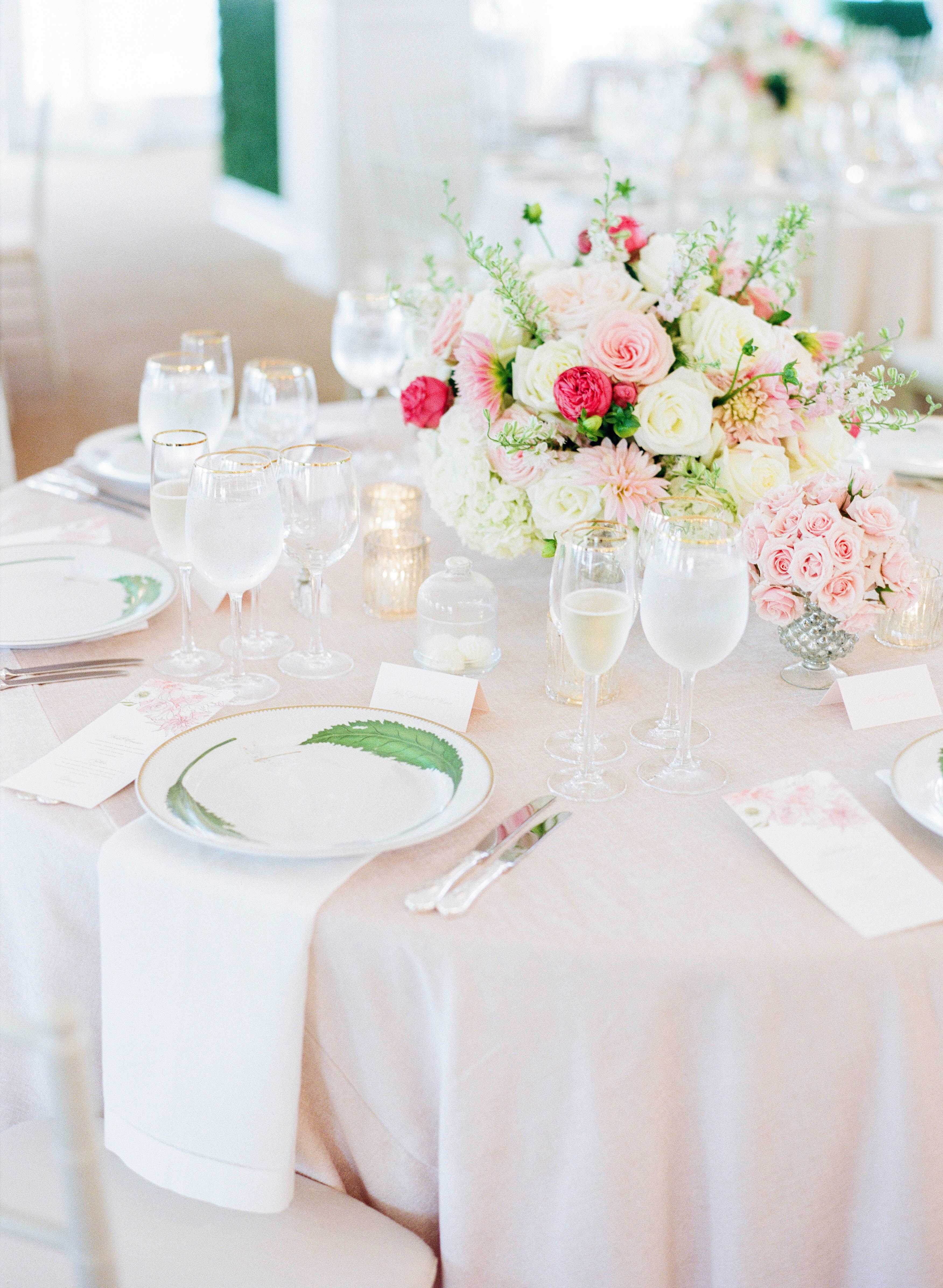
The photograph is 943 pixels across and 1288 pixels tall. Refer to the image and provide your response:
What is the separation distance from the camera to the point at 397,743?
113cm

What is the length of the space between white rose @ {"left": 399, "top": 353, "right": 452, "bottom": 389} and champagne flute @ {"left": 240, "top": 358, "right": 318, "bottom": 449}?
22cm

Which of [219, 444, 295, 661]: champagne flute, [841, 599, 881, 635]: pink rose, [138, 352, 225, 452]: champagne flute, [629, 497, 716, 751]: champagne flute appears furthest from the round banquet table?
[138, 352, 225, 452]: champagne flute

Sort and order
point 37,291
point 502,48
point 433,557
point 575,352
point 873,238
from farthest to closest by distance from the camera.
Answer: point 502,48
point 37,291
point 873,238
point 433,557
point 575,352

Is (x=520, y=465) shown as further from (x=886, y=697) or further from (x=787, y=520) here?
(x=886, y=697)

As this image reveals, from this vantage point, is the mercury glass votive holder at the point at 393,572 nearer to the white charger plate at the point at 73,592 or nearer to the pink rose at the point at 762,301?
the white charger plate at the point at 73,592

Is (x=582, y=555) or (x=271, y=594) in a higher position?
(x=582, y=555)

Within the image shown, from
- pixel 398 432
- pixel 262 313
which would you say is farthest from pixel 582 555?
pixel 262 313

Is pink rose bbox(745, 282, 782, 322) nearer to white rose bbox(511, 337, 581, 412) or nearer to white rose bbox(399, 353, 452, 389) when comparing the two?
white rose bbox(511, 337, 581, 412)

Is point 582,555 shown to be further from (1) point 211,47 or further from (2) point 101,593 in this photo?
(1) point 211,47

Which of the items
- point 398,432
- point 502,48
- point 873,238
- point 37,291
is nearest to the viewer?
point 398,432

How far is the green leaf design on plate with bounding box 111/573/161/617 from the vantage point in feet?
4.72

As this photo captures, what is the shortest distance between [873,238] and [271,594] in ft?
9.63

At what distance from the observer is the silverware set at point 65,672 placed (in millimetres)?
1284

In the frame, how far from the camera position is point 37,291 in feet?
17.1
